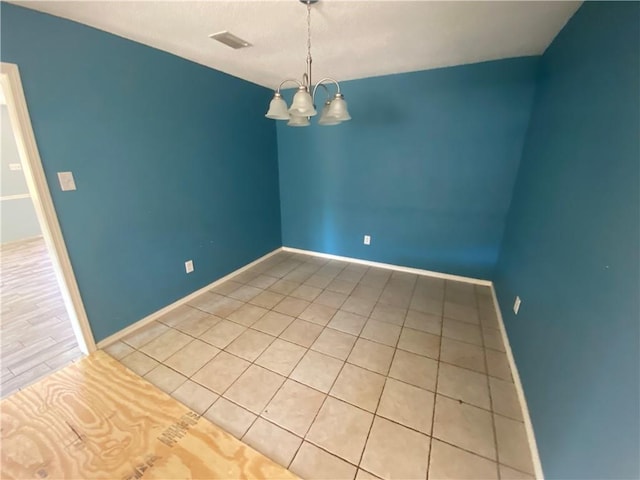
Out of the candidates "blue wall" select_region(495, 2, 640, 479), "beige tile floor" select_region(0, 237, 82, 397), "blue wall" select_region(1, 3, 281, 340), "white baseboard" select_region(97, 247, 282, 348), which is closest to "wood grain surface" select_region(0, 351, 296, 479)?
"beige tile floor" select_region(0, 237, 82, 397)

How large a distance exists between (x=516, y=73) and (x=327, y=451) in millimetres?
3284

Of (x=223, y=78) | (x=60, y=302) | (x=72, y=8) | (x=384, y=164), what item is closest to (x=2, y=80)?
(x=72, y=8)

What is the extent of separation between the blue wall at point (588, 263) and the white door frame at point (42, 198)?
2850 millimetres

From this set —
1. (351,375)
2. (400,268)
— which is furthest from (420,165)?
(351,375)

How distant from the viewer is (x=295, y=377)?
71.2 inches

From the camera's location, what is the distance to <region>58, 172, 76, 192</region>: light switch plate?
1.74m

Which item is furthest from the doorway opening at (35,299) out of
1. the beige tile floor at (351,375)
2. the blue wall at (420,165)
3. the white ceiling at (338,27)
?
the blue wall at (420,165)

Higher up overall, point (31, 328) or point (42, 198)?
point (42, 198)

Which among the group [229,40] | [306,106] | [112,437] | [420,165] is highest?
[229,40]

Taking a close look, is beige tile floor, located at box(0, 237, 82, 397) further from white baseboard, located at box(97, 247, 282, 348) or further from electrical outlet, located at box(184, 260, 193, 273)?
electrical outlet, located at box(184, 260, 193, 273)

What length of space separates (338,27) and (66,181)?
208 cm

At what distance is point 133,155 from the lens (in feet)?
6.93

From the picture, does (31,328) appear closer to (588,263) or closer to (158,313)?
(158,313)

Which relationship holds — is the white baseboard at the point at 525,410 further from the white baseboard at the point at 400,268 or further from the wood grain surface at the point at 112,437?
the wood grain surface at the point at 112,437
